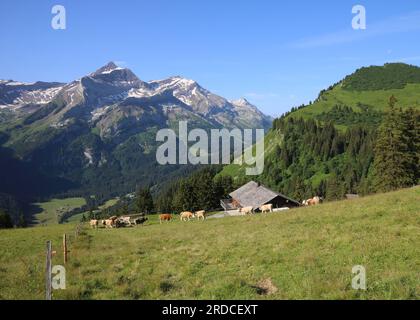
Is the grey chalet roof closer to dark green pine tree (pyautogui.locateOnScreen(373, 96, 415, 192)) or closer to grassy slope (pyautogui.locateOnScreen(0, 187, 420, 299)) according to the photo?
dark green pine tree (pyautogui.locateOnScreen(373, 96, 415, 192))

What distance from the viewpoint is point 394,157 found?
64.5 meters

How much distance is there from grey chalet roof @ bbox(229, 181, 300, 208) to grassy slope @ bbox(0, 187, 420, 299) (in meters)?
48.6

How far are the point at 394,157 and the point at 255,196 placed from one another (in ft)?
97.0

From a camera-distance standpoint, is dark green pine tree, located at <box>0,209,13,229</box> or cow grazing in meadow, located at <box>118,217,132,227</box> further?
dark green pine tree, located at <box>0,209,13,229</box>

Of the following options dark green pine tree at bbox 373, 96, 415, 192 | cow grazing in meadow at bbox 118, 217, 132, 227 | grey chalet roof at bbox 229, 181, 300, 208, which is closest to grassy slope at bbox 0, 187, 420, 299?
cow grazing in meadow at bbox 118, 217, 132, 227

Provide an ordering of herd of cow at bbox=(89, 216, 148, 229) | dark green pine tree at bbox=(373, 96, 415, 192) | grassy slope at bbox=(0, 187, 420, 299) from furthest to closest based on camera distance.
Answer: dark green pine tree at bbox=(373, 96, 415, 192) < herd of cow at bbox=(89, 216, 148, 229) < grassy slope at bbox=(0, 187, 420, 299)

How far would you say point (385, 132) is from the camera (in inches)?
2645

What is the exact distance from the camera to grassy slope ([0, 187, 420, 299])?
15.1 metres

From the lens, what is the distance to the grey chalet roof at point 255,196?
79875 mm
